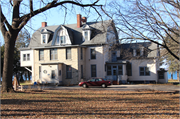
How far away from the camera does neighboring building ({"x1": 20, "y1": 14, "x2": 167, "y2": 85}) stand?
31.5 meters

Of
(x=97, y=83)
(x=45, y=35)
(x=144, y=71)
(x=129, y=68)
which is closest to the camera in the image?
(x=97, y=83)

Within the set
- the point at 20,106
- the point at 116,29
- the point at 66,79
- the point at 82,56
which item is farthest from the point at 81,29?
the point at 20,106

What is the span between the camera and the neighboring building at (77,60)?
31.5 m

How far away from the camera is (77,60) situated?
31141mm

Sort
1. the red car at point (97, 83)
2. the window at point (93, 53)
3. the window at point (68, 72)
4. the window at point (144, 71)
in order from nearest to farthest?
the red car at point (97, 83), the window at point (68, 72), the window at point (93, 53), the window at point (144, 71)

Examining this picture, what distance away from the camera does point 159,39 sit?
14664mm

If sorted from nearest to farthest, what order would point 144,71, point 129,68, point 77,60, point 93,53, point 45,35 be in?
point 77,60, point 93,53, point 144,71, point 45,35, point 129,68

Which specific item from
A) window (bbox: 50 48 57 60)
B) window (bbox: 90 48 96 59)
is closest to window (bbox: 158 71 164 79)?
window (bbox: 90 48 96 59)

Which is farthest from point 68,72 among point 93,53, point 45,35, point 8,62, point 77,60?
point 8,62

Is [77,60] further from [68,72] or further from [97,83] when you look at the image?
[97,83]

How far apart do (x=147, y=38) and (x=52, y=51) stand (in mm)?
21194

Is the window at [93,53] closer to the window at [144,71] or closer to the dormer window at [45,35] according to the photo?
the dormer window at [45,35]

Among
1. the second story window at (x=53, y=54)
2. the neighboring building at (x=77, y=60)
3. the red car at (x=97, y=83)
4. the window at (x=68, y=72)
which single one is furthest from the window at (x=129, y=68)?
the second story window at (x=53, y=54)

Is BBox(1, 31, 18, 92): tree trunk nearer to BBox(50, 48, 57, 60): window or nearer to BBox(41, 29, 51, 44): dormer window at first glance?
BBox(50, 48, 57, 60): window
